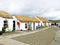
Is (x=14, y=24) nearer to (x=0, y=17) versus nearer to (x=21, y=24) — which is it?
(x=21, y=24)

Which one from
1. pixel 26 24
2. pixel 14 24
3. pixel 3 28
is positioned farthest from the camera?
pixel 26 24

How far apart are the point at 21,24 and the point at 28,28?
316 centimetres

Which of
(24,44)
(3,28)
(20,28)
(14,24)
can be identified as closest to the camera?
(24,44)

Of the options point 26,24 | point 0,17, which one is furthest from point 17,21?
point 0,17

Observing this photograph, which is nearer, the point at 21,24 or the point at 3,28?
the point at 3,28

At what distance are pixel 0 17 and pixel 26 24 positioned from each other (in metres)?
11.1

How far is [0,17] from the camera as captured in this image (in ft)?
88.1

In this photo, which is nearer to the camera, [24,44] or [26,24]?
[24,44]

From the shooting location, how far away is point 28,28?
37.7 m

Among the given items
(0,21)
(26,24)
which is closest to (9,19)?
(0,21)

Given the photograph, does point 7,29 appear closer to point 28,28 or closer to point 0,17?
point 0,17

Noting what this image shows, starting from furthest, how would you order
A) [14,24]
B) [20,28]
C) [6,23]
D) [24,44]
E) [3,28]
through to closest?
[20,28]
[14,24]
[6,23]
[3,28]
[24,44]

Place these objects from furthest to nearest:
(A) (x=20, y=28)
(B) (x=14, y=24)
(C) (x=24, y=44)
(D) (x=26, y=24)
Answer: (D) (x=26, y=24) → (A) (x=20, y=28) → (B) (x=14, y=24) → (C) (x=24, y=44)

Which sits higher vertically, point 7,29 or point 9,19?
point 9,19
